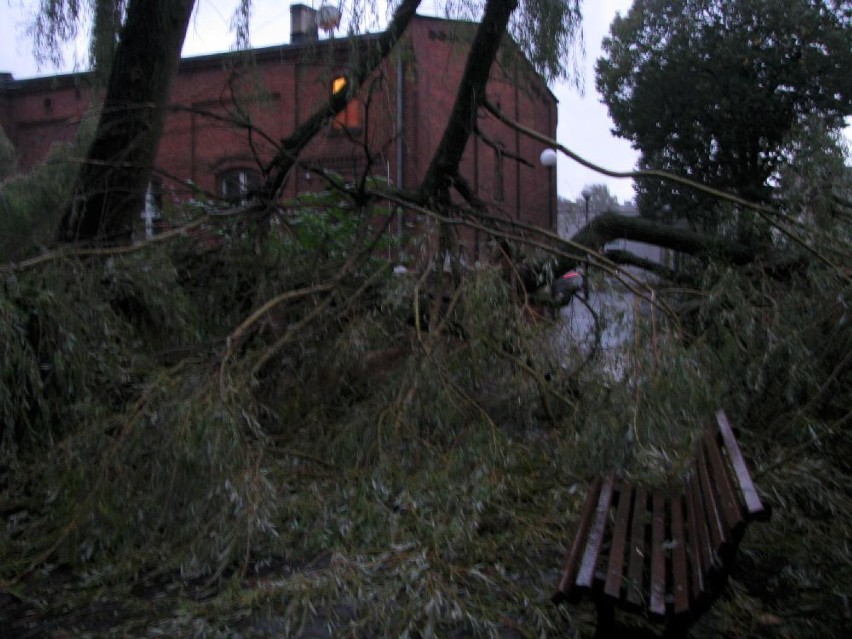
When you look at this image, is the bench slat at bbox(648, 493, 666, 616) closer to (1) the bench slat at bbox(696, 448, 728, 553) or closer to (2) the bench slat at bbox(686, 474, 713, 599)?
(2) the bench slat at bbox(686, 474, 713, 599)

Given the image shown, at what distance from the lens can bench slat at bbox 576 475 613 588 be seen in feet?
9.79

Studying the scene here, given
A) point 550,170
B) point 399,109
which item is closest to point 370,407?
point 399,109

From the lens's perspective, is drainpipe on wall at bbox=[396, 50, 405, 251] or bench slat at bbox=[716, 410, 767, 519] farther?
drainpipe on wall at bbox=[396, 50, 405, 251]

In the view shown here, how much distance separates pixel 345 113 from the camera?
314 inches

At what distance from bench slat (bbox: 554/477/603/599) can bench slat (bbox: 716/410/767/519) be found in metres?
0.62

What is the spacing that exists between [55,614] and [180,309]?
249cm

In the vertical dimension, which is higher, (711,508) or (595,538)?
(711,508)

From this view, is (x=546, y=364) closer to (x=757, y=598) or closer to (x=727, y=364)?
(x=727, y=364)

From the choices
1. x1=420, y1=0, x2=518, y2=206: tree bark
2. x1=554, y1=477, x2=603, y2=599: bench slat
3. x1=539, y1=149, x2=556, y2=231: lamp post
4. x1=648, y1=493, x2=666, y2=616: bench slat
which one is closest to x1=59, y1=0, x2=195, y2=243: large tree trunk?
x1=420, y1=0, x2=518, y2=206: tree bark

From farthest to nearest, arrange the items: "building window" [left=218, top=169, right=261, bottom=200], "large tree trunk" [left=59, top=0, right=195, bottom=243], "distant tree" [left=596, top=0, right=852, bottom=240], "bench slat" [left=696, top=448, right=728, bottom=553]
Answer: "distant tree" [left=596, top=0, right=852, bottom=240] → "building window" [left=218, top=169, right=261, bottom=200] → "large tree trunk" [left=59, top=0, right=195, bottom=243] → "bench slat" [left=696, top=448, right=728, bottom=553]

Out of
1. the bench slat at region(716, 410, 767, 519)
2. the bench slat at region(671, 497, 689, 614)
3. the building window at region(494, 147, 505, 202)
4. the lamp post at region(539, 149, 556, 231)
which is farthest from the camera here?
the lamp post at region(539, 149, 556, 231)

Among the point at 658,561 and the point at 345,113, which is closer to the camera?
the point at 658,561

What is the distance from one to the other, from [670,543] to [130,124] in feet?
17.7

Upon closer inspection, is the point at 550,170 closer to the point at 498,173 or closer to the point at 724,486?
the point at 498,173
